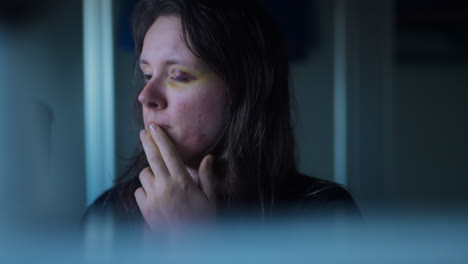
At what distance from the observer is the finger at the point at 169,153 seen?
44 centimetres

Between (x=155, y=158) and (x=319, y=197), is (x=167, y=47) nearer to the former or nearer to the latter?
(x=155, y=158)

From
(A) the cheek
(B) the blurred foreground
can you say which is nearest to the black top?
(A) the cheek

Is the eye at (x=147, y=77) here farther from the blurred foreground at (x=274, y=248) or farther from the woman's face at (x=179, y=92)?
the blurred foreground at (x=274, y=248)

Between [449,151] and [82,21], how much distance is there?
0.52 metres

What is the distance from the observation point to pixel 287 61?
1.66ft

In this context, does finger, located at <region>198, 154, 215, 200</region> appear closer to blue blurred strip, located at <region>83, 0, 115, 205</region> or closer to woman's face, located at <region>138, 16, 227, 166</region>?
woman's face, located at <region>138, 16, 227, 166</region>

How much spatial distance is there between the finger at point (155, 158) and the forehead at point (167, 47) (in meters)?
0.10

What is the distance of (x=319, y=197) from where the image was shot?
1.66 feet

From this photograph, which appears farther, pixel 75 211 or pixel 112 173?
pixel 112 173

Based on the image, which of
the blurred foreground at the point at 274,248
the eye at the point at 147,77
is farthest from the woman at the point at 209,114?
the blurred foreground at the point at 274,248

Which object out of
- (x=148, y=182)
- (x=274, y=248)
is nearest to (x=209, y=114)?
(x=148, y=182)

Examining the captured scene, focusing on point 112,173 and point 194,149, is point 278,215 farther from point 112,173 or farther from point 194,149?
point 112,173

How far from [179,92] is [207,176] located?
11 cm

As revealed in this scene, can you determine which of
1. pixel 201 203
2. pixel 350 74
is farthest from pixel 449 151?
pixel 201 203
